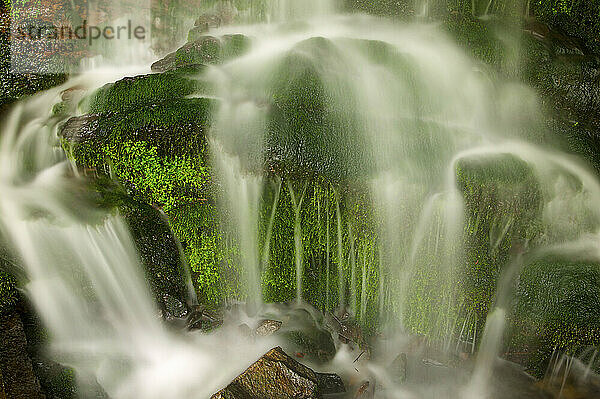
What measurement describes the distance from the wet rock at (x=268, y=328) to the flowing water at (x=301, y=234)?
0.35ft

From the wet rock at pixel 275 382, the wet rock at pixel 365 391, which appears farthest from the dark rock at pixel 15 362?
the wet rock at pixel 365 391

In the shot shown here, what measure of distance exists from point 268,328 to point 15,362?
7.19ft

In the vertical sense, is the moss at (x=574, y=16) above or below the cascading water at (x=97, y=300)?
above

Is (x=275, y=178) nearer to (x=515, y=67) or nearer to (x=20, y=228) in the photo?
(x=20, y=228)

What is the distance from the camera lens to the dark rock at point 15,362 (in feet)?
11.8

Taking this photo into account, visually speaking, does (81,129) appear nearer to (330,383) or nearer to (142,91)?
(142,91)

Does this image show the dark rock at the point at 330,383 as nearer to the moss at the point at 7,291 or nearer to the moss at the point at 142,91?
the moss at the point at 7,291

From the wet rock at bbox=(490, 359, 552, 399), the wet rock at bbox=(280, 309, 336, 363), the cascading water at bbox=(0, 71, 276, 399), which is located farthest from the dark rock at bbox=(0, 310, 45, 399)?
the wet rock at bbox=(490, 359, 552, 399)

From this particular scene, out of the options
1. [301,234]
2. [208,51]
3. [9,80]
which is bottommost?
[301,234]

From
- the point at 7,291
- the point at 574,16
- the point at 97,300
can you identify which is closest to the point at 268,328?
the point at 97,300

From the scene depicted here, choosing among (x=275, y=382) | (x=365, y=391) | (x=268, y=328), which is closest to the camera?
(x=275, y=382)

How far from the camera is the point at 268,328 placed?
491 cm

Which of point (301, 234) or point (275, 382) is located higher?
point (301, 234)

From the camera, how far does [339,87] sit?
5188 mm
